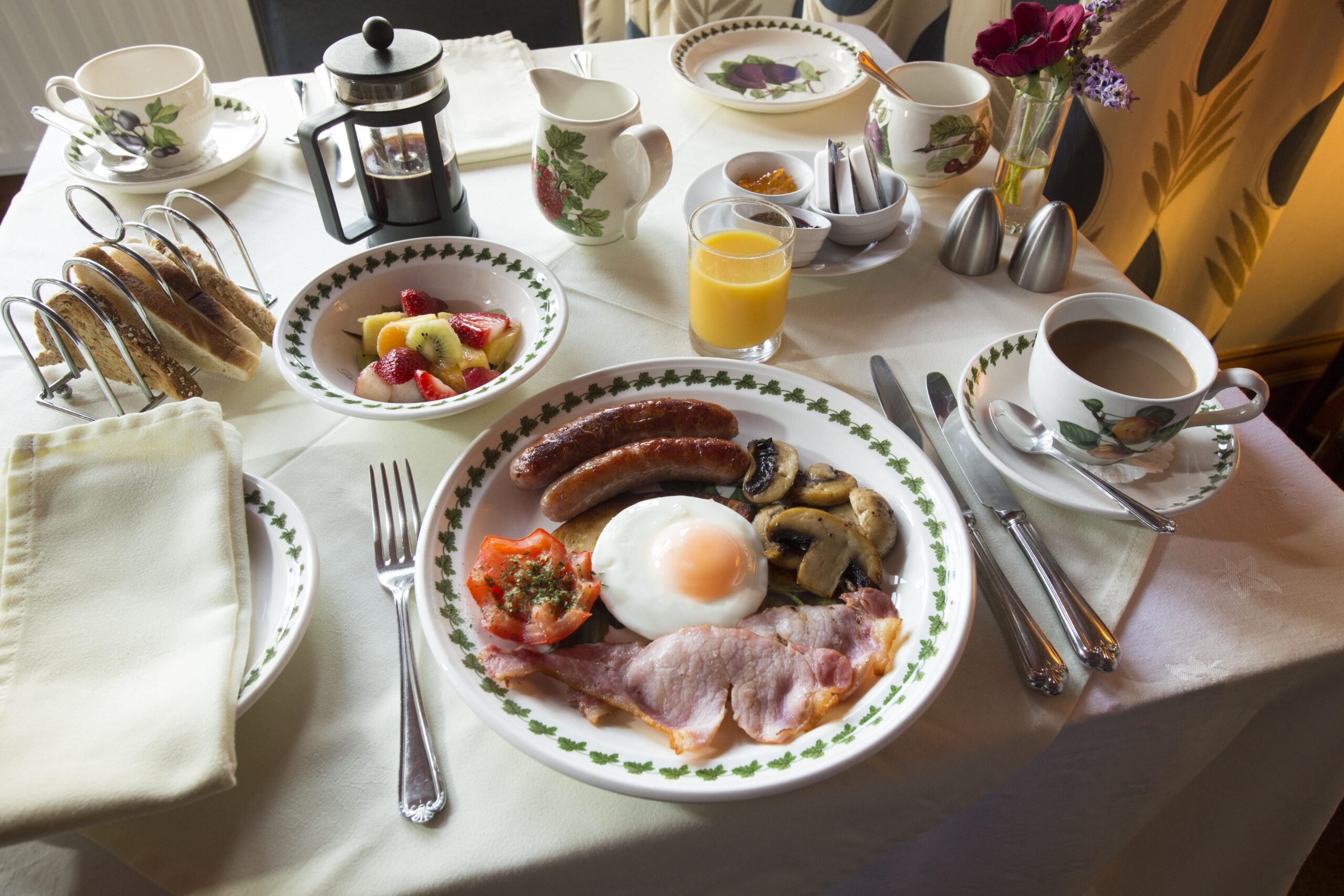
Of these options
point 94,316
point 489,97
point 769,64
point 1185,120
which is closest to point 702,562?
point 94,316

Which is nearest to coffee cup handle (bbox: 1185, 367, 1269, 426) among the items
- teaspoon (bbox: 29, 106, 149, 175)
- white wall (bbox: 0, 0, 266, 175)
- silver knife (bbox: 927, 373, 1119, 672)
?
silver knife (bbox: 927, 373, 1119, 672)

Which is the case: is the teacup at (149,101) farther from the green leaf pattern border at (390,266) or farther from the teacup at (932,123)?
the teacup at (932,123)

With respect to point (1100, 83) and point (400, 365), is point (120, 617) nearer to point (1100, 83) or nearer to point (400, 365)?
point (400, 365)

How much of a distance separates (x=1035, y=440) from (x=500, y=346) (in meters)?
0.93

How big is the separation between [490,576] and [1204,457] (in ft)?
3.59

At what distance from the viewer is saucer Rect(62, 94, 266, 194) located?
6.14 ft

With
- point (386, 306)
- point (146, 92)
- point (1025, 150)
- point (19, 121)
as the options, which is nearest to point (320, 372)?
point (386, 306)

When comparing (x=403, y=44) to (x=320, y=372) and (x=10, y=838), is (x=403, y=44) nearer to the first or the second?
(x=320, y=372)

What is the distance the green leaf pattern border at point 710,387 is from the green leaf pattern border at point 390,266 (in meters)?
0.12

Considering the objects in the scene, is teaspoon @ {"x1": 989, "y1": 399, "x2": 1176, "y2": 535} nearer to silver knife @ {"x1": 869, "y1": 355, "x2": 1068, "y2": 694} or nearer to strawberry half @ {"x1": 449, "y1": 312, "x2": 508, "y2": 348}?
silver knife @ {"x1": 869, "y1": 355, "x2": 1068, "y2": 694}

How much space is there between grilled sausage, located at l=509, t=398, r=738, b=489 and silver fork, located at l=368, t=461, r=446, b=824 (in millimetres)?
179

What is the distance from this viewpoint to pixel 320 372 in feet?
4.43

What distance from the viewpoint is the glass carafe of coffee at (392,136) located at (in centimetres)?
147

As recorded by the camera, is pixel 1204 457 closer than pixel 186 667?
No
